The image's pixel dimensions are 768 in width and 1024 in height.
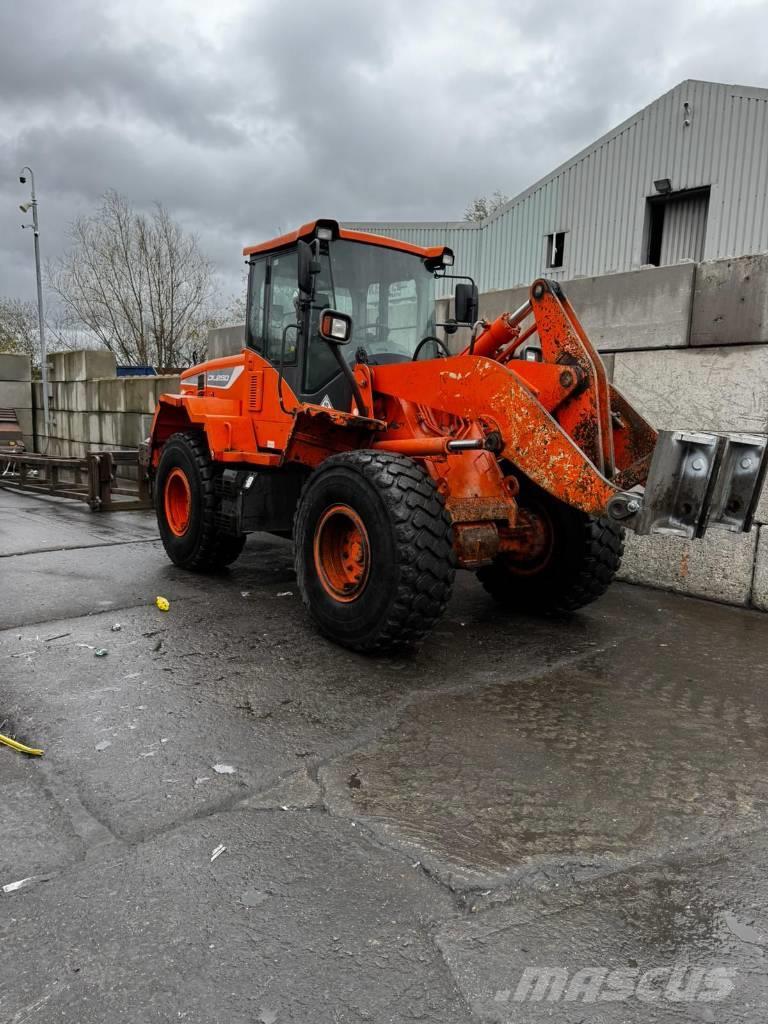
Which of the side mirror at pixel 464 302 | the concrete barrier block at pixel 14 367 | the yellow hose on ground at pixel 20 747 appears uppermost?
the side mirror at pixel 464 302

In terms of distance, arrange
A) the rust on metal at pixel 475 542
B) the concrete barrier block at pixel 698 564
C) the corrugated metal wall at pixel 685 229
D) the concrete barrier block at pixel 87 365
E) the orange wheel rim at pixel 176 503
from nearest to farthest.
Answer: the rust on metal at pixel 475 542 < the concrete barrier block at pixel 698 564 < the orange wheel rim at pixel 176 503 < the corrugated metal wall at pixel 685 229 < the concrete barrier block at pixel 87 365

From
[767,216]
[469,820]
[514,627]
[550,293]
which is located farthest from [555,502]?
[767,216]

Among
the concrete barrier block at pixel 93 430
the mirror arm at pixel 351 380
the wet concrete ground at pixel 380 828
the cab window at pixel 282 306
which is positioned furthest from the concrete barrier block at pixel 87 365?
the mirror arm at pixel 351 380

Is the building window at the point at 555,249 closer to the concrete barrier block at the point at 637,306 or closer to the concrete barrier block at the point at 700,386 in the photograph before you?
the concrete barrier block at the point at 637,306

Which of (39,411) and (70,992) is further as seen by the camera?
(39,411)

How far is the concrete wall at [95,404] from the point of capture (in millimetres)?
14219

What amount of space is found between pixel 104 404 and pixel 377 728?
44.3ft

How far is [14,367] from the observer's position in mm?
18047

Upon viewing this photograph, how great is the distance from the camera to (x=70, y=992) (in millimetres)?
2004

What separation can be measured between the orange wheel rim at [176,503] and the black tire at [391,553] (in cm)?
278

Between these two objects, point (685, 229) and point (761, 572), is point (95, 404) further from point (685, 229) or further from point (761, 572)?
point (761, 572)

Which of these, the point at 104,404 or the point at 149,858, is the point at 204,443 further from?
the point at 104,404

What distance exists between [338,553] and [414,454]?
81 cm

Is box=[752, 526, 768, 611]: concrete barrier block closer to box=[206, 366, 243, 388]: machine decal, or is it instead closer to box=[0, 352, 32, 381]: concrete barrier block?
box=[206, 366, 243, 388]: machine decal
